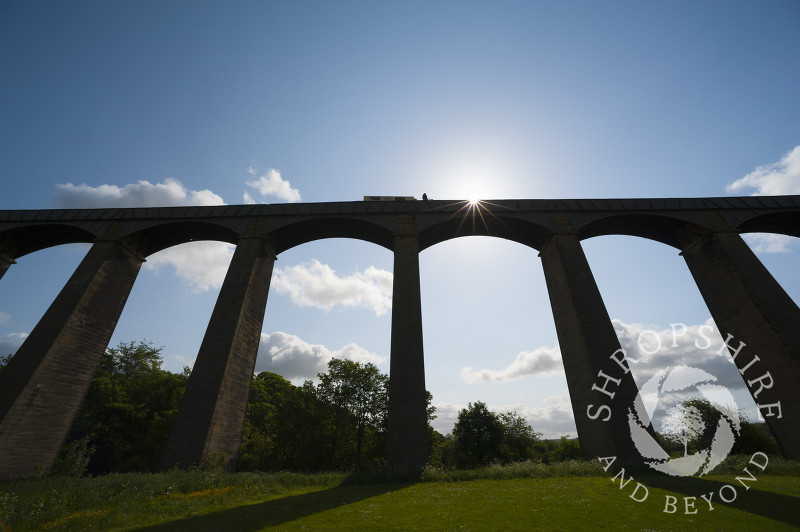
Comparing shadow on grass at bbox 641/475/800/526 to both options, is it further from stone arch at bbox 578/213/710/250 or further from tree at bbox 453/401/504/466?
tree at bbox 453/401/504/466

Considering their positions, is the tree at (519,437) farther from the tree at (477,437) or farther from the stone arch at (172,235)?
the stone arch at (172,235)

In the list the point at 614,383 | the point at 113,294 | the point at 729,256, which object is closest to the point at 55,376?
the point at 113,294

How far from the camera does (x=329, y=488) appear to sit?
1294 centimetres

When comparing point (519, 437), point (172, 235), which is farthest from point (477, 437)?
point (172, 235)

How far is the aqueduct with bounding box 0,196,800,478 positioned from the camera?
1566 cm

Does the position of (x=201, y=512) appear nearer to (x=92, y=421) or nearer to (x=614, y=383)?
(x=614, y=383)

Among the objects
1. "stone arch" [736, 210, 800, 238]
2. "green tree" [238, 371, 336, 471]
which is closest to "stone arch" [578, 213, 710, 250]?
"stone arch" [736, 210, 800, 238]

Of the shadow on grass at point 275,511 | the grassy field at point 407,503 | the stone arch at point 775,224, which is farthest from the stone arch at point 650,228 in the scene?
the shadow on grass at point 275,511

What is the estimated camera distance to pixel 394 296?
744 inches

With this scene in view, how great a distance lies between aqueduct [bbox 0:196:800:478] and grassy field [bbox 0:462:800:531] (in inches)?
124

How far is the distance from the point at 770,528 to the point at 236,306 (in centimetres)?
2050

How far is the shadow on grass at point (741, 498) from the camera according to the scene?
291 inches

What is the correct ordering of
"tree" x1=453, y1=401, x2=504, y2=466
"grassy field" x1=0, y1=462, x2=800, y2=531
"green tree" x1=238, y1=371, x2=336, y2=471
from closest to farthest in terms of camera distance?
"grassy field" x1=0, y1=462, x2=800, y2=531 < "green tree" x1=238, y1=371, x2=336, y2=471 < "tree" x1=453, y1=401, x2=504, y2=466

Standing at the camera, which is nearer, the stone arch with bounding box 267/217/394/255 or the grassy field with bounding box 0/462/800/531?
the grassy field with bounding box 0/462/800/531
